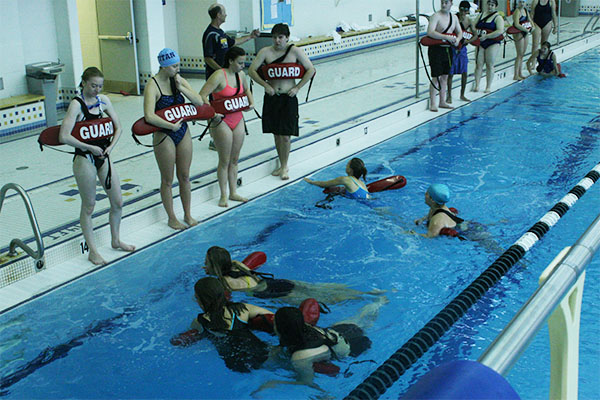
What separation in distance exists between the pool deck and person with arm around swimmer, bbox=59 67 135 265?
51 centimetres

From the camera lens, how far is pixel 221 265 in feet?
15.6

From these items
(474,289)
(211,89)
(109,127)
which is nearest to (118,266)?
(109,127)

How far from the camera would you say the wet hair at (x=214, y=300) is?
400 cm

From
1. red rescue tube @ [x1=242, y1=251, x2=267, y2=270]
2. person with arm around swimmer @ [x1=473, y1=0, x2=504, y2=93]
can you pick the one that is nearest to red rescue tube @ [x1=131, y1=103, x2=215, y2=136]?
red rescue tube @ [x1=242, y1=251, x2=267, y2=270]

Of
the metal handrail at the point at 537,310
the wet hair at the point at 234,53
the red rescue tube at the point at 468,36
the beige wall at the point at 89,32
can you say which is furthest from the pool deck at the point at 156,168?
the metal handrail at the point at 537,310

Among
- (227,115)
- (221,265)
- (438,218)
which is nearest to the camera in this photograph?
(221,265)

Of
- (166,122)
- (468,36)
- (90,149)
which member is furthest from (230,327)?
(468,36)

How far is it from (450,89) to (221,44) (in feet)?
15.8

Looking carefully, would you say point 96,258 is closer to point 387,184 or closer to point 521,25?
point 387,184

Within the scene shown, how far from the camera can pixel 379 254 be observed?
5.65 meters

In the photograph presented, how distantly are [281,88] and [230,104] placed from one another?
1.01m

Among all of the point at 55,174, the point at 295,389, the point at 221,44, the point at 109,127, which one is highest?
the point at 221,44

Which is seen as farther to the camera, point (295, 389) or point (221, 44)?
point (221, 44)

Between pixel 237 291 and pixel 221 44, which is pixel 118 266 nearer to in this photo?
pixel 237 291
